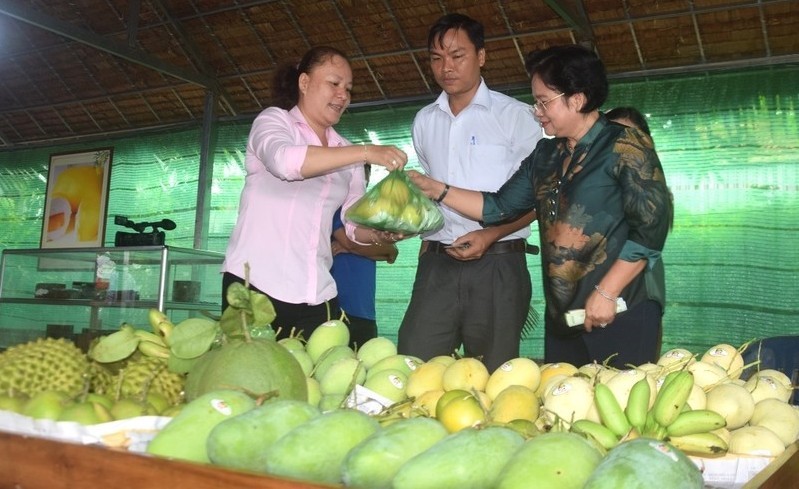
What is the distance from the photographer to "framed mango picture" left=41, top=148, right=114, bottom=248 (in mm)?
7984

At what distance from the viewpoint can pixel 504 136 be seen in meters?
3.12

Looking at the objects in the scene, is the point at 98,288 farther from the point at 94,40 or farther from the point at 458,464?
the point at 458,464

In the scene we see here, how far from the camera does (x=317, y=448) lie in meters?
0.90

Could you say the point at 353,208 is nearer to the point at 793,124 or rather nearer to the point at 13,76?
the point at 793,124

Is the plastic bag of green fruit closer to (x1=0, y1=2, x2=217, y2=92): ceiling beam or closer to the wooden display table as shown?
the wooden display table

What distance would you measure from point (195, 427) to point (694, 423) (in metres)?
0.70

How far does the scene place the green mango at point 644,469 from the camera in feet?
2.57

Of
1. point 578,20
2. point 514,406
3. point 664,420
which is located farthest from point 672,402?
point 578,20

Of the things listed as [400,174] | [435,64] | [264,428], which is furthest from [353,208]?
[264,428]

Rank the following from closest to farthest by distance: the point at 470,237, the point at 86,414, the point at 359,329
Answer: the point at 86,414
the point at 470,237
the point at 359,329

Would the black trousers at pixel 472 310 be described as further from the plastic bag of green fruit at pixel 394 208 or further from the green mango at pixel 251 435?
the green mango at pixel 251 435

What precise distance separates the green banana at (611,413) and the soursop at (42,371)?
0.81 metres

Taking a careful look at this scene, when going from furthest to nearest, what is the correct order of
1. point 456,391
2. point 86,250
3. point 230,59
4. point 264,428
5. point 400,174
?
point 230,59
point 86,250
point 400,174
point 456,391
point 264,428

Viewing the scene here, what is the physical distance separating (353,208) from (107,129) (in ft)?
21.8
